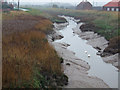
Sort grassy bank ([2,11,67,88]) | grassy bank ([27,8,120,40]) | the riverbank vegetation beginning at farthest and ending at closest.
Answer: grassy bank ([27,8,120,40]), the riverbank vegetation, grassy bank ([2,11,67,88])

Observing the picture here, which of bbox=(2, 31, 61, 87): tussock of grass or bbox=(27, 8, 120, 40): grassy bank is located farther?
bbox=(27, 8, 120, 40): grassy bank

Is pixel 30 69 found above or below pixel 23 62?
below

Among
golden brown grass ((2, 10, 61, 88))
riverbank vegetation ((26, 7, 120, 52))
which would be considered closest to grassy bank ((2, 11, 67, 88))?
golden brown grass ((2, 10, 61, 88))

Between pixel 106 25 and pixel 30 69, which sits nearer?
pixel 30 69

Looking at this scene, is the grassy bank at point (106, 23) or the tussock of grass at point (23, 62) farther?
the grassy bank at point (106, 23)

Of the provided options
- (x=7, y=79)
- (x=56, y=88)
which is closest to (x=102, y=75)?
(x=56, y=88)

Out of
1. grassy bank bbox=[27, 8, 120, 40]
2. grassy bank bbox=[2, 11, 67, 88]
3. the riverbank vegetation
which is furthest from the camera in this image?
grassy bank bbox=[27, 8, 120, 40]

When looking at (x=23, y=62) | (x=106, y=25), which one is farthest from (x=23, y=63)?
(x=106, y=25)

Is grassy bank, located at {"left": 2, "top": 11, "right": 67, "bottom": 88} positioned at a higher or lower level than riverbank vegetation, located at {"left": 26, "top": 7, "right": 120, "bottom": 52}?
lower

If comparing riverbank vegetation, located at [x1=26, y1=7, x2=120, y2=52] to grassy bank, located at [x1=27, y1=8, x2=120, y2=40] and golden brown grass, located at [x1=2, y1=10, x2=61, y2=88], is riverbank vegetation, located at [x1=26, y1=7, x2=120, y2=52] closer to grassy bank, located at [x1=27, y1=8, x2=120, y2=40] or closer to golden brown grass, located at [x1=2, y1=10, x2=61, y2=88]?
grassy bank, located at [x1=27, y1=8, x2=120, y2=40]

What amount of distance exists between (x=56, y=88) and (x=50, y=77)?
0.88 meters

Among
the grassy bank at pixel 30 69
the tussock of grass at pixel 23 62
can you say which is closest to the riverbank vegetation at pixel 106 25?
the tussock of grass at pixel 23 62

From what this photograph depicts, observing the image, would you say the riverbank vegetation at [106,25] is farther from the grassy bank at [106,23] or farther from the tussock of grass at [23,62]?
the tussock of grass at [23,62]

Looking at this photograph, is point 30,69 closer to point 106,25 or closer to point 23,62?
point 23,62
